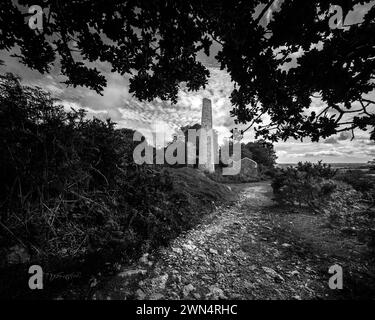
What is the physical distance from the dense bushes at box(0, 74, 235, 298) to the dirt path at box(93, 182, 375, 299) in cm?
55

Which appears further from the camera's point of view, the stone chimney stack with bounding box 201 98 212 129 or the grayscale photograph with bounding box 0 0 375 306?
the stone chimney stack with bounding box 201 98 212 129

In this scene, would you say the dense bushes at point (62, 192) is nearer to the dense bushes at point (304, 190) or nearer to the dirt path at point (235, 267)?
the dirt path at point (235, 267)

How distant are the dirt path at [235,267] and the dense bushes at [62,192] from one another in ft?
1.79

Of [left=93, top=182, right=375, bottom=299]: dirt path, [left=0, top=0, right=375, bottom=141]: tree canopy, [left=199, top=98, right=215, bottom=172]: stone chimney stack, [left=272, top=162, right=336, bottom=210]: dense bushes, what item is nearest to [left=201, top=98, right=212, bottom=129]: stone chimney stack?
[left=199, top=98, right=215, bottom=172]: stone chimney stack

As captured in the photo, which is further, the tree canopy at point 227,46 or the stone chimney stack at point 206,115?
the stone chimney stack at point 206,115

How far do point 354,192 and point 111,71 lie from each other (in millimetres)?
13686

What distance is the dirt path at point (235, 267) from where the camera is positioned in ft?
8.48

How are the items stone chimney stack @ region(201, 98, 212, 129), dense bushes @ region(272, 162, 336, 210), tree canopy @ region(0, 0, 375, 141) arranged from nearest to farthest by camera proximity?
tree canopy @ region(0, 0, 375, 141) → dense bushes @ region(272, 162, 336, 210) → stone chimney stack @ region(201, 98, 212, 129)

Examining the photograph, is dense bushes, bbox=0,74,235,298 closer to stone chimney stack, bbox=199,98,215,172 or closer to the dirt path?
the dirt path

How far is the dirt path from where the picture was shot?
2586mm

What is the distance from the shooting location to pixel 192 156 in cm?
2006

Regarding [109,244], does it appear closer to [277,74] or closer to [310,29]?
[277,74]


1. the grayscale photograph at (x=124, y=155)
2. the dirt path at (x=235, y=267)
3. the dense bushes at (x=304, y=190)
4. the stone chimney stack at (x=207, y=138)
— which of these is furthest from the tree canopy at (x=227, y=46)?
the stone chimney stack at (x=207, y=138)
